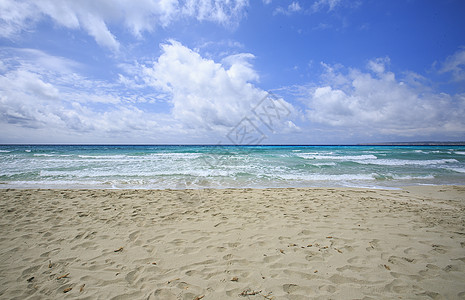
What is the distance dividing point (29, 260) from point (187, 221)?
264cm

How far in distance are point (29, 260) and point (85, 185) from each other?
679cm

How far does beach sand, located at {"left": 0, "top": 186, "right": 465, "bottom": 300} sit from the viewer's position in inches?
95.1

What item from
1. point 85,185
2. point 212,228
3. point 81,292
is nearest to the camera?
point 81,292

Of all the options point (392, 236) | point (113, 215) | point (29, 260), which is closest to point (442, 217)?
point (392, 236)

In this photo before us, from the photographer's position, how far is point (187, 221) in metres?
4.56

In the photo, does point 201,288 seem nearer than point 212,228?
Yes

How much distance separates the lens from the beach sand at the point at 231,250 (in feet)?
7.93

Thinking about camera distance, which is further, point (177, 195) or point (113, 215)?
point (177, 195)

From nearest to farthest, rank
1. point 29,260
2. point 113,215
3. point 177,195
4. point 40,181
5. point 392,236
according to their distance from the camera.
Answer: point 29,260 → point 392,236 → point 113,215 → point 177,195 → point 40,181

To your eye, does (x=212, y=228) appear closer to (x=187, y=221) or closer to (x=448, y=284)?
(x=187, y=221)

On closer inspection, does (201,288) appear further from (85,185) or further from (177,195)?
(85,185)

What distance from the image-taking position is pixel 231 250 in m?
3.25

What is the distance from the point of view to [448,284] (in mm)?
2436

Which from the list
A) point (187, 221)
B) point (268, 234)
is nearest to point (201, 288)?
point (268, 234)
